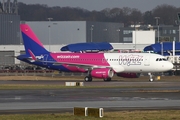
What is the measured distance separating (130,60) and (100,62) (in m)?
4.15

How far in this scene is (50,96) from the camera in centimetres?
4681

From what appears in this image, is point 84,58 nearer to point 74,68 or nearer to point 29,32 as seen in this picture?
point 74,68

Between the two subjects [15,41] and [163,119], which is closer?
[163,119]

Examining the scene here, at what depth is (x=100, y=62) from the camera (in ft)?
255

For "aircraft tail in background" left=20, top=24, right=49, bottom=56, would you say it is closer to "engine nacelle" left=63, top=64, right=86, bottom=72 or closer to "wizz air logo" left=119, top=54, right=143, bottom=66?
"engine nacelle" left=63, top=64, right=86, bottom=72

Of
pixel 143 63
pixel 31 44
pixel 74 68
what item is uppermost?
pixel 31 44

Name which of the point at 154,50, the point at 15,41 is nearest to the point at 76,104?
the point at 154,50

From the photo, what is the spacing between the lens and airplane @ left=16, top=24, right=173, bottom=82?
248 ft

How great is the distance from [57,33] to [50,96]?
114370 millimetres

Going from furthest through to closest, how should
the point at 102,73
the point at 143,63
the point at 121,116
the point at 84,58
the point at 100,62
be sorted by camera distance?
the point at 84,58 → the point at 100,62 → the point at 143,63 → the point at 102,73 → the point at 121,116

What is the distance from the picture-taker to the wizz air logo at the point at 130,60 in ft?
248

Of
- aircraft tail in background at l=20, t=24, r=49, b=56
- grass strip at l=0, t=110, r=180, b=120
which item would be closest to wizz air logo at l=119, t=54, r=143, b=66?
aircraft tail in background at l=20, t=24, r=49, b=56

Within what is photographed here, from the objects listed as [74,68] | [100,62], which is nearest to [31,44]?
[74,68]

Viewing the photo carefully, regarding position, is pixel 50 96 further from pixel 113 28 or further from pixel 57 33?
pixel 113 28
